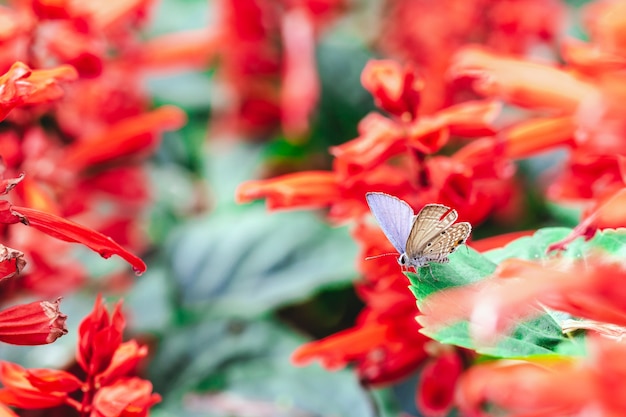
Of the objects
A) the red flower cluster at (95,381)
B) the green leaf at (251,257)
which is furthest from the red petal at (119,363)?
the green leaf at (251,257)

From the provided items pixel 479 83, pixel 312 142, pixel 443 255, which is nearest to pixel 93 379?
pixel 443 255

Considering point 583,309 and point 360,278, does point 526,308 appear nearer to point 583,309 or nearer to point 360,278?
point 583,309

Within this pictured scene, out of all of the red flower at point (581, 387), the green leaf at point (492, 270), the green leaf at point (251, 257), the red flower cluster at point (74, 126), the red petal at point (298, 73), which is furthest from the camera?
the red petal at point (298, 73)

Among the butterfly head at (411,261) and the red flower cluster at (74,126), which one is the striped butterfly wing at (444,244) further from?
the red flower cluster at (74,126)

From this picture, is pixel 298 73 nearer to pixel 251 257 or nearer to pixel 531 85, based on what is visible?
pixel 251 257

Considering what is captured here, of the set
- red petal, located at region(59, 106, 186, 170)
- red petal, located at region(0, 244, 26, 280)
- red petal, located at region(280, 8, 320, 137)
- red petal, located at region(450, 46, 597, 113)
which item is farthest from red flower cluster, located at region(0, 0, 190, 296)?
red petal, located at region(450, 46, 597, 113)

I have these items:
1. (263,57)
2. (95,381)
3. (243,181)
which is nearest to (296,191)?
(95,381)
